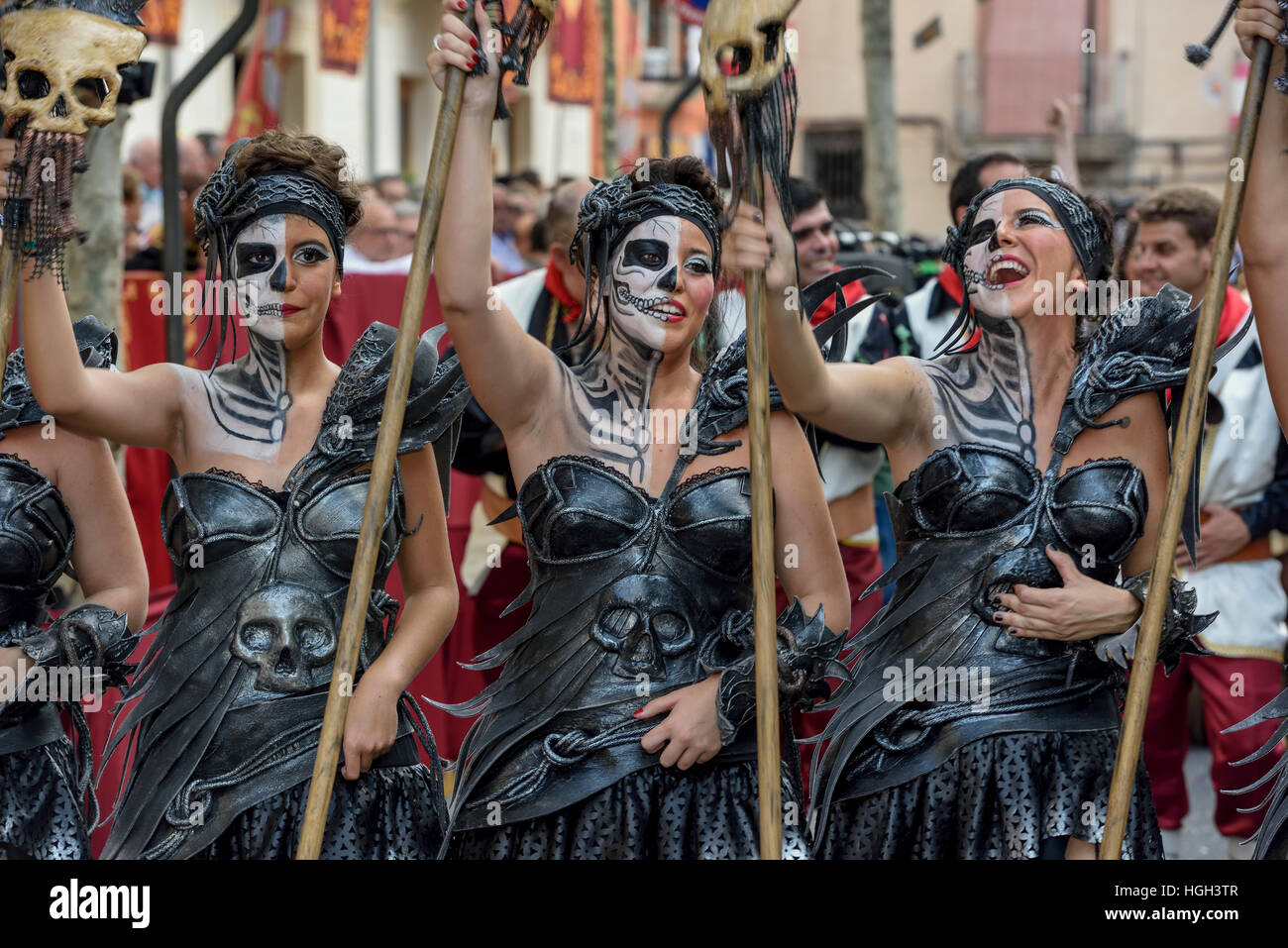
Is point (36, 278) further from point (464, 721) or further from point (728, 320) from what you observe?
point (464, 721)

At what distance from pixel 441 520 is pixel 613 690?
560 millimetres

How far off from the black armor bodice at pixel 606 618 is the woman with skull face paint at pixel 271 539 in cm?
25

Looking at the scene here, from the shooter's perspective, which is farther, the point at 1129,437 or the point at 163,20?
the point at 163,20

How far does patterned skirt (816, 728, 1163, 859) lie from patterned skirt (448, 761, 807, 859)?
0.24 meters

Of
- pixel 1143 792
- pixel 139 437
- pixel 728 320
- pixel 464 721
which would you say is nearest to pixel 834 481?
pixel 464 721

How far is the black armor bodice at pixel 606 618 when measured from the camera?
358 cm

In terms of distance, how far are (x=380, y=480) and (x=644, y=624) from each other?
0.60m

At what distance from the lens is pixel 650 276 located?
147 inches

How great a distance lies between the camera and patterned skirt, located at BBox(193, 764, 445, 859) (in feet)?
11.7

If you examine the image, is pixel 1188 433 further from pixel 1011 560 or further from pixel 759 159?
pixel 759 159

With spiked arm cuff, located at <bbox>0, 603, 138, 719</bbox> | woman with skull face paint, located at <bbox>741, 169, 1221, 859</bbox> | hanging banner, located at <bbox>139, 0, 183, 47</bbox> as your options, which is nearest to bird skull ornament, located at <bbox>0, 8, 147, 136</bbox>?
spiked arm cuff, located at <bbox>0, 603, 138, 719</bbox>

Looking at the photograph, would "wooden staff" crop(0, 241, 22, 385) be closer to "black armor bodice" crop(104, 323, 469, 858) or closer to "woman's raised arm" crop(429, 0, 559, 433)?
"black armor bodice" crop(104, 323, 469, 858)

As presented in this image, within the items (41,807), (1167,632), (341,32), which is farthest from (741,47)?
(341,32)

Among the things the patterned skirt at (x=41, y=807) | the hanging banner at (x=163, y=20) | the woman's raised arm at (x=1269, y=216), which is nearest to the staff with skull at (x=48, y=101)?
the patterned skirt at (x=41, y=807)
